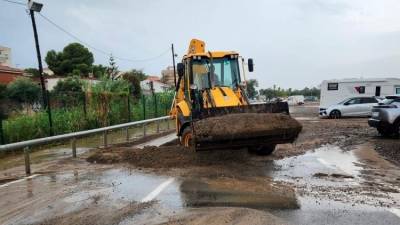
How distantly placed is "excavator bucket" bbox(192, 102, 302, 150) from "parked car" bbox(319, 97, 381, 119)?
22.9 metres

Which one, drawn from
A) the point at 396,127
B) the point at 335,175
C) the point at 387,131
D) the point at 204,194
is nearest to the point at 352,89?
the point at 387,131

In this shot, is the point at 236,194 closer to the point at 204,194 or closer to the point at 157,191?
the point at 204,194

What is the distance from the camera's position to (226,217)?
6219 mm

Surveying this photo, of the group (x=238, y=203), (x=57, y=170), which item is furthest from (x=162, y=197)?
(x=57, y=170)

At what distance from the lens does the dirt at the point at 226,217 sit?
601 cm

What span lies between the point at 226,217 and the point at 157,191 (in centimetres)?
243

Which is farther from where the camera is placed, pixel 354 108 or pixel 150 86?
pixel 150 86

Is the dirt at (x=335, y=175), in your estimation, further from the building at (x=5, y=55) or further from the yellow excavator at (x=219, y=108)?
the building at (x=5, y=55)

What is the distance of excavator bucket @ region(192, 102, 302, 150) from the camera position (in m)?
10.1

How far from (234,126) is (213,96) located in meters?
2.12

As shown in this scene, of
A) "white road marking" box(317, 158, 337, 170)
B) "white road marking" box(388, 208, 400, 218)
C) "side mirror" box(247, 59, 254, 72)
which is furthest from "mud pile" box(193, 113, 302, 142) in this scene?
"white road marking" box(388, 208, 400, 218)

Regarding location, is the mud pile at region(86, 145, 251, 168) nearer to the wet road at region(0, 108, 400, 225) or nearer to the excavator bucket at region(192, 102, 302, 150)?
the wet road at region(0, 108, 400, 225)

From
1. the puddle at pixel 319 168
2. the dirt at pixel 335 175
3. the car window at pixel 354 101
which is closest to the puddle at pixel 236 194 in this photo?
the puddle at pixel 319 168

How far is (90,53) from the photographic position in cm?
7669
